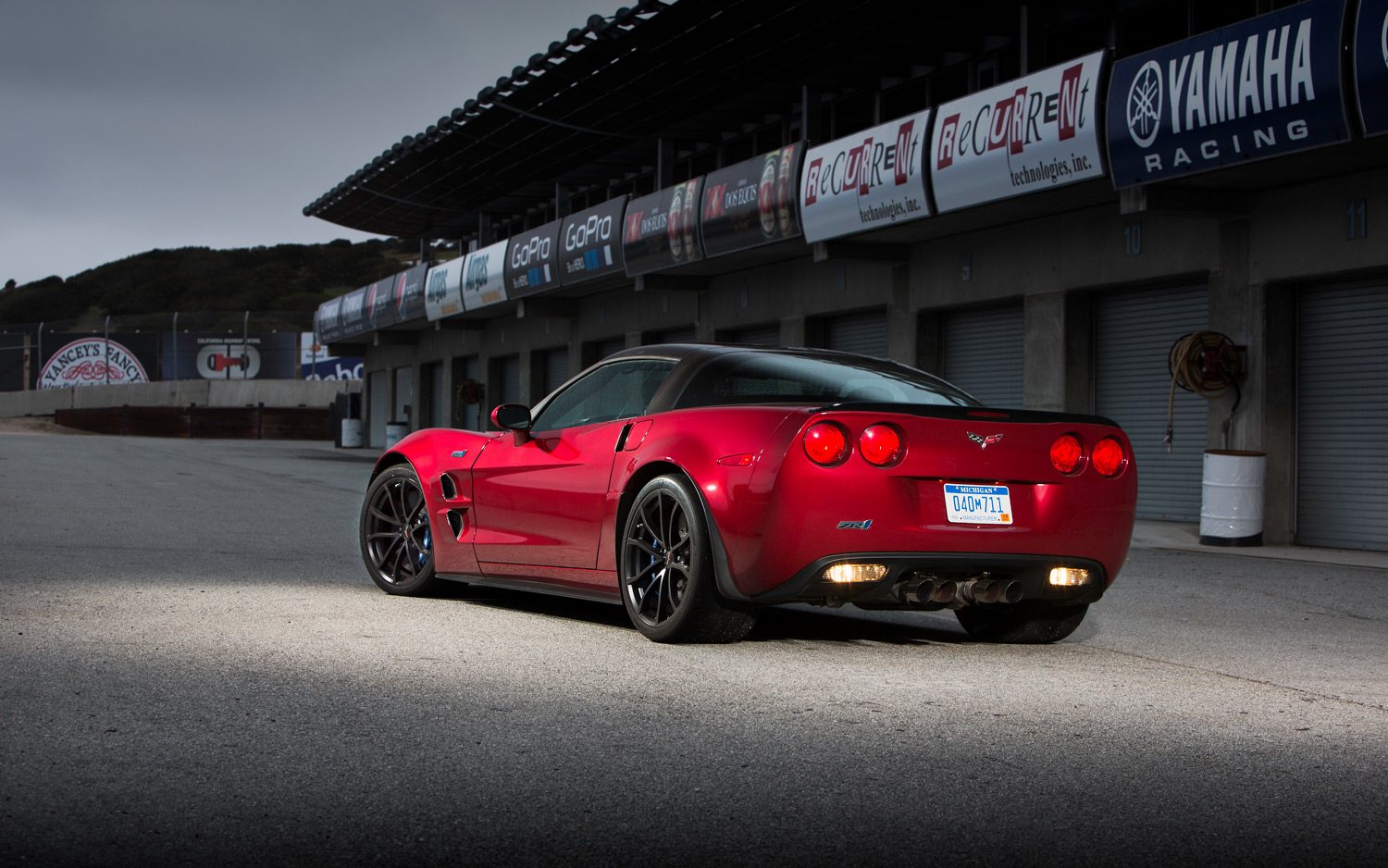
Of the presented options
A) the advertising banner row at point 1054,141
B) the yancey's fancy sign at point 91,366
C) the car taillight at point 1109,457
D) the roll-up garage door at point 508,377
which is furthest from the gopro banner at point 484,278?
the yancey's fancy sign at point 91,366

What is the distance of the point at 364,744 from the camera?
4.36 metres

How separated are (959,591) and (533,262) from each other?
24.1 metres

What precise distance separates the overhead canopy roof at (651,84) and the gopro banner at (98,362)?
91.9ft

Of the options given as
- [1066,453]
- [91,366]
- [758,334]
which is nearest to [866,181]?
[758,334]

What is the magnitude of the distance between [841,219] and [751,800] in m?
16.1

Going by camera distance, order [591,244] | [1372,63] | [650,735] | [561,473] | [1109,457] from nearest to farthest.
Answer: [650,735] → [1109,457] → [561,473] → [1372,63] → [591,244]

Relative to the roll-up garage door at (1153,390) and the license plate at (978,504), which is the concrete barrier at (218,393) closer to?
the roll-up garage door at (1153,390)

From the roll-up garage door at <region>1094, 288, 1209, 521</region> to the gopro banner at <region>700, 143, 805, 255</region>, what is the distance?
444cm

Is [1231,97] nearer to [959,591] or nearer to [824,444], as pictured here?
[959,591]

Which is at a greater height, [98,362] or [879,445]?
[98,362]

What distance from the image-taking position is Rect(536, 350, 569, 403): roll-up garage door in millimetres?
33656

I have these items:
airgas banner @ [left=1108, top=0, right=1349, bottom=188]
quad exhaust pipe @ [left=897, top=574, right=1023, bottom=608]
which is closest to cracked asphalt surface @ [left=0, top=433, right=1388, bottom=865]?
quad exhaust pipe @ [left=897, top=574, right=1023, bottom=608]

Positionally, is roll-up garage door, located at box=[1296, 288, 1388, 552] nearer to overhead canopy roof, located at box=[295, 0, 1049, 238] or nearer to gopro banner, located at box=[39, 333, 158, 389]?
overhead canopy roof, located at box=[295, 0, 1049, 238]

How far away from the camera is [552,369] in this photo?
34375 mm
